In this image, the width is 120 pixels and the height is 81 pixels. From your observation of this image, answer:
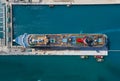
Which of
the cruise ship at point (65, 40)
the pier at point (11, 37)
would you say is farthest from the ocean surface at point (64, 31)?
the cruise ship at point (65, 40)

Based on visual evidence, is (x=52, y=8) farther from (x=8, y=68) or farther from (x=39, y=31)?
(x=8, y=68)

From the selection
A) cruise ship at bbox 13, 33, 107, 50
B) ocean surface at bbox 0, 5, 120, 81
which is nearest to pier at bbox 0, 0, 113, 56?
ocean surface at bbox 0, 5, 120, 81

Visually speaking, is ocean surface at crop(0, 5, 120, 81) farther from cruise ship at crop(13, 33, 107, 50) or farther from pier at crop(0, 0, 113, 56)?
cruise ship at crop(13, 33, 107, 50)

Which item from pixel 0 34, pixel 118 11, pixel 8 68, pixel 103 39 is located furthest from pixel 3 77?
pixel 118 11

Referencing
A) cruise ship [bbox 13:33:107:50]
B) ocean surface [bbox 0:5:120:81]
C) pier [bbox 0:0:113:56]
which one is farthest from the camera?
ocean surface [bbox 0:5:120:81]

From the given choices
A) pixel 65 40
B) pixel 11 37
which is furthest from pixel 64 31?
pixel 11 37

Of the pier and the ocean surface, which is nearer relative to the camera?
the pier

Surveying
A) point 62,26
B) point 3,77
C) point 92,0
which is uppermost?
point 92,0

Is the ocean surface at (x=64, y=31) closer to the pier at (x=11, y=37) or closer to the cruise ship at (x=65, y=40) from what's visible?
the pier at (x=11, y=37)
